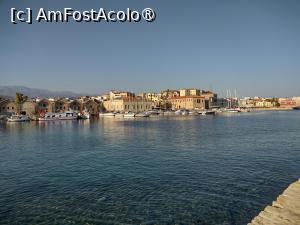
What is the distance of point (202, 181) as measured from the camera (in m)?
14.6

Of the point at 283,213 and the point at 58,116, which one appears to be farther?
the point at 58,116

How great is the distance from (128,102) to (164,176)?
108 m

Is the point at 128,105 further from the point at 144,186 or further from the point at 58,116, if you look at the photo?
the point at 144,186

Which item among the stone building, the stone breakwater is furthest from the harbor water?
the stone building

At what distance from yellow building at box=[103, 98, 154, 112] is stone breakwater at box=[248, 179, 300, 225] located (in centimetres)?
11166

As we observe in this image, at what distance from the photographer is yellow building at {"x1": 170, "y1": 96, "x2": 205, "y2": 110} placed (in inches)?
5645

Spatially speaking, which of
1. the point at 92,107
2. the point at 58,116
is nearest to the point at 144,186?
the point at 58,116

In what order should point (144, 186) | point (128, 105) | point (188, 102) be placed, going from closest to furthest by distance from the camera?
point (144, 186) → point (128, 105) → point (188, 102)

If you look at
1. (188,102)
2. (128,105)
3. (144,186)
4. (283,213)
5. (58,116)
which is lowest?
(144,186)

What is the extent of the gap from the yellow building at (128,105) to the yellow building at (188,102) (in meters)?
22.9

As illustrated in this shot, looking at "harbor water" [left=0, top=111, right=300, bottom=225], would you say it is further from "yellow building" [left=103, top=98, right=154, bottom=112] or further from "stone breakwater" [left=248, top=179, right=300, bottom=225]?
"yellow building" [left=103, top=98, right=154, bottom=112]

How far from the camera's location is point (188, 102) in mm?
144250

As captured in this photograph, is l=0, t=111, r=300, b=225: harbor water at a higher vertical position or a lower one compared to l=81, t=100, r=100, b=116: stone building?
lower

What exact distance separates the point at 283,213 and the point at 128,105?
115 m
